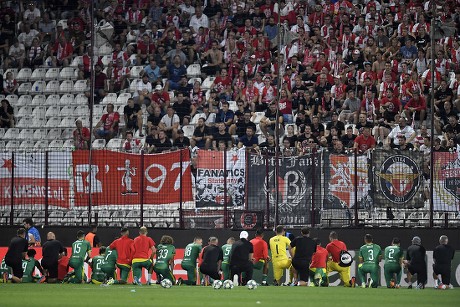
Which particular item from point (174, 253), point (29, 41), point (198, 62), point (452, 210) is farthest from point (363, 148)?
point (29, 41)

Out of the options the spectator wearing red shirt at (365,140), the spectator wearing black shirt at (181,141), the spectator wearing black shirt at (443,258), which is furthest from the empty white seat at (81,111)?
the spectator wearing black shirt at (443,258)

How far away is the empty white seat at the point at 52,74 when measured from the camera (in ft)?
125

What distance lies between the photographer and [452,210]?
27.8m

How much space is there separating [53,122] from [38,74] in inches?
109

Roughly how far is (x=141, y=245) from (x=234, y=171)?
10.3 feet

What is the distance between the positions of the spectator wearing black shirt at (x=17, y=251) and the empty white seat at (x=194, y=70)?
9859 millimetres

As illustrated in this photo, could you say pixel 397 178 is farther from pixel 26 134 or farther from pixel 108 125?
pixel 26 134

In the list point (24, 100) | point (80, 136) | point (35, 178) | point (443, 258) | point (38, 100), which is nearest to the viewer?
point (443, 258)

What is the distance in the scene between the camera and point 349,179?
92.4ft

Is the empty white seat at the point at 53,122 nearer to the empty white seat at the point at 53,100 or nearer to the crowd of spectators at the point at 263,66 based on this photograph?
the empty white seat at the point at 53,100

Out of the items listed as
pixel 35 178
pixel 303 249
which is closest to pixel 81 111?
pixel 35 178

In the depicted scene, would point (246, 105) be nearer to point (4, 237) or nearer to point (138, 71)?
point (138, 71)

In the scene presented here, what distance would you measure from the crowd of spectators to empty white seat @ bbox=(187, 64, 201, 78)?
0.13 m

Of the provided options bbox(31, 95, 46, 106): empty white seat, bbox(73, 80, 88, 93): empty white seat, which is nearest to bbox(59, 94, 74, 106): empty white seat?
bbox(73, 80, 88, 93): empty white seat
